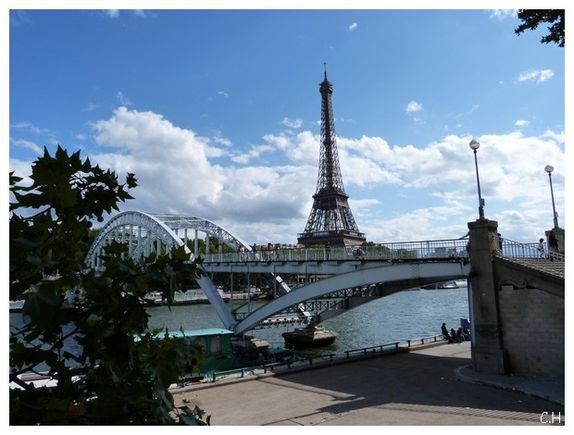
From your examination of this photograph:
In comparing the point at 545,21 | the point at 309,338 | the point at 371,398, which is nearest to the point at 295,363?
the point at 371,398


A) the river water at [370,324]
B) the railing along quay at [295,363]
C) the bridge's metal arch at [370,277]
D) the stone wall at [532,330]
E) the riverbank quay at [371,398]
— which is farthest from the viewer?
the river water at [370,324]

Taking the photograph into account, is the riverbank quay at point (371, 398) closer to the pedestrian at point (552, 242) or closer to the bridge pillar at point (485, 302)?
the bridge pillar at point (485, 302)

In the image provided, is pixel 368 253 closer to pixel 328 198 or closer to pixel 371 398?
pixel 371 398

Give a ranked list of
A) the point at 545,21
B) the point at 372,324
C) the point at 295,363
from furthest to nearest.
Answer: the point at 372,324
the point at 295,363
the point at 545,21

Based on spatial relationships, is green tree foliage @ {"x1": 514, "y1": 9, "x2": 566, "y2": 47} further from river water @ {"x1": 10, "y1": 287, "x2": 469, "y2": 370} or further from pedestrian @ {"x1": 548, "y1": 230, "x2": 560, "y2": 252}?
river water @ {"x1": 10, "y1": 287, "x2": 469, "y2": 370}

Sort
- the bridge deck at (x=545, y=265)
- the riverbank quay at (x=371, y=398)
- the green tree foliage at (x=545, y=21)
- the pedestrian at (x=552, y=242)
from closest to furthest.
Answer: the green tree foliage at (x=545, y=21)
the riverbank quay at (x=371, y=398)
the bridge deck at (x=545, y=265)
the pedestrian at (x=552, y=242)

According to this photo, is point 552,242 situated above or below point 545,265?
Answer: above

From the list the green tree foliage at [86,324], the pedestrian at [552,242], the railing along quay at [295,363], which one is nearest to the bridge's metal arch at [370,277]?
the railing along quay at [295,363]

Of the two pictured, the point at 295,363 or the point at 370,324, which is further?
the point at 370,324
